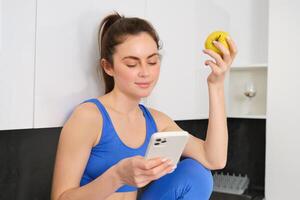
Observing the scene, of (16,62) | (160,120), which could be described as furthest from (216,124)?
(16,62)

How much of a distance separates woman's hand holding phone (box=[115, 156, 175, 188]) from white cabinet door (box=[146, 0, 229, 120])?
22.4 inches

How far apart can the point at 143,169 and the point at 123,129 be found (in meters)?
0.36

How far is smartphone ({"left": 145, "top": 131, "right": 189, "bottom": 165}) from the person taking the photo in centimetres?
76

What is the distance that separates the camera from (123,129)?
1.11 metres

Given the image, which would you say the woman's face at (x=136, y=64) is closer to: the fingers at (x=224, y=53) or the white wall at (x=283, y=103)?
the fingers at (x=224, y=53)

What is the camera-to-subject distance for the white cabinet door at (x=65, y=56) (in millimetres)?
904

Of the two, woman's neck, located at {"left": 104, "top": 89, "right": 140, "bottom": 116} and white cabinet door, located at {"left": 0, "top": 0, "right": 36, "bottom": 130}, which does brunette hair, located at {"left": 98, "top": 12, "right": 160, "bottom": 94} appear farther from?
white cabinet door, located at {"left": 0, "top": 0, "right": 36, "bottom": 130}

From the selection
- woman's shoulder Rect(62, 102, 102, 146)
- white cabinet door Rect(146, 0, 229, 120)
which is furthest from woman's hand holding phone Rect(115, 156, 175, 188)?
white cabinet door Rect(146, 0, 229, 120)

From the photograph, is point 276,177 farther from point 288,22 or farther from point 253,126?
point 288,22

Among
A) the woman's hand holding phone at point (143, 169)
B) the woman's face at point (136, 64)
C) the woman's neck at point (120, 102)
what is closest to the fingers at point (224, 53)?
the woman's face at point (136, 64)

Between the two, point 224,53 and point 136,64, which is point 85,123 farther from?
point 224,53

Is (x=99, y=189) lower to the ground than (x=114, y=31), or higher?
lower

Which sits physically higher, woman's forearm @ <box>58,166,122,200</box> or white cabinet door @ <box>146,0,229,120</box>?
white cabinet door @ <box>146,0,229,120</box>

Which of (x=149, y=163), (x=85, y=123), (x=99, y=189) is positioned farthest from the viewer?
(x=85, y=123)
